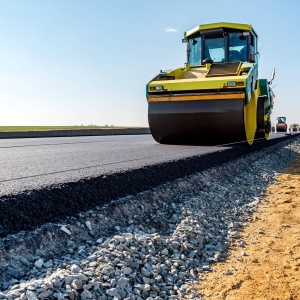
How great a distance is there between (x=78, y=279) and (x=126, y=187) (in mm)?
2033

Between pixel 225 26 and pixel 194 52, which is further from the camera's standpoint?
pixel 194 52

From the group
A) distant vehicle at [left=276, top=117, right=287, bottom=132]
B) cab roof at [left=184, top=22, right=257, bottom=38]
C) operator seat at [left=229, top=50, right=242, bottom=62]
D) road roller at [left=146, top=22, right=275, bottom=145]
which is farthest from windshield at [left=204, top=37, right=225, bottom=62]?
distant vehicle at [left=276, top=117, right=287, bottom=132]

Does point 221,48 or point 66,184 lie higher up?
point 221,48

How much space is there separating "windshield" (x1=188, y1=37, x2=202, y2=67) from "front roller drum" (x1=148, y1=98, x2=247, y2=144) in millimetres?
2264

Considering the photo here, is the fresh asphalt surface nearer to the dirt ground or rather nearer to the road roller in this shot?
the dirt ground

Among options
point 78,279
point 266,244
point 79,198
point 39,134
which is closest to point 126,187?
point 79,198

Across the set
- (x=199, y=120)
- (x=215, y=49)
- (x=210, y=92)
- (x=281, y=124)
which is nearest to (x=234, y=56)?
(x=215, y=49)

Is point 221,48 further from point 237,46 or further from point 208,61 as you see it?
point 208,61

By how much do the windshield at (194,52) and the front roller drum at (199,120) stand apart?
2.26m

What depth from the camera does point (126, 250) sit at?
10.0 feet

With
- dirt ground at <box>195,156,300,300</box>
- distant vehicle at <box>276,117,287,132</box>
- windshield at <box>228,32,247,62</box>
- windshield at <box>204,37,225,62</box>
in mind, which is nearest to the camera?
dirt ground at <box>195,156,300,300</box>

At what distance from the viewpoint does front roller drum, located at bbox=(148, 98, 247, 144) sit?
7.74m

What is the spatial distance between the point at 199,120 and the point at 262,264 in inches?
196

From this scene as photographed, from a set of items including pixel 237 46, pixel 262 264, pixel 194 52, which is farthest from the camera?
pixel 194 52
